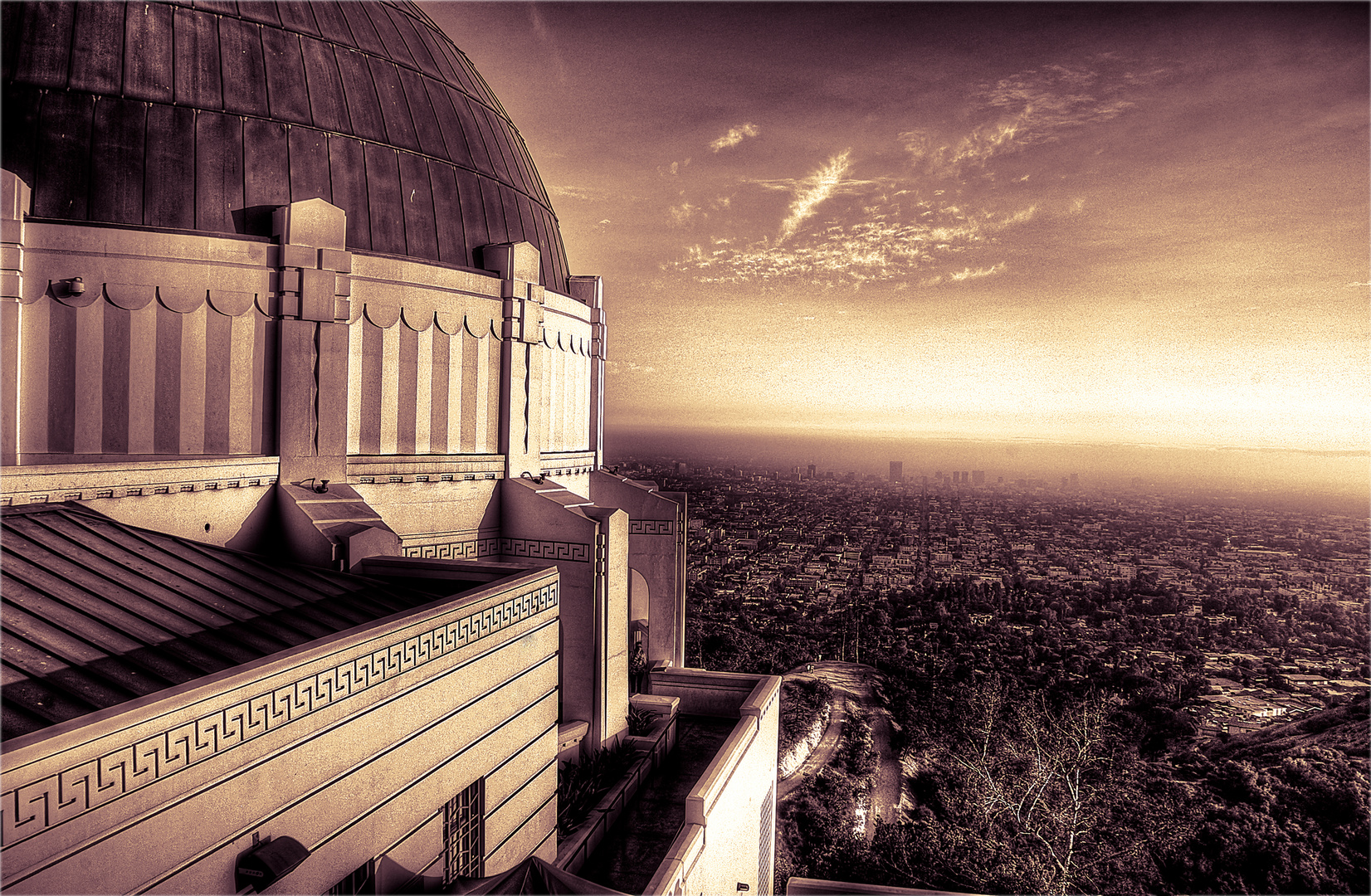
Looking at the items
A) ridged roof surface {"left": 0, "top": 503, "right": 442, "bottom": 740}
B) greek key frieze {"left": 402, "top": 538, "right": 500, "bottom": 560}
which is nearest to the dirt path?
greek key frieze {"left": 402, "top": 538, "right": 500, "bottom": 560}

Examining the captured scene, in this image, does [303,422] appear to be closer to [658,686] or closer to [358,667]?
[358,667]

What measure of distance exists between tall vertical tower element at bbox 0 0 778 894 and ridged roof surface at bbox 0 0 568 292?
49 mm

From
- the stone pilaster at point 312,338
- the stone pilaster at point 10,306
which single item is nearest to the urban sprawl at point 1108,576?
→ the stone pilaster at point 312,338

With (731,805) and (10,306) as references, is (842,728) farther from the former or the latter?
(10,306)

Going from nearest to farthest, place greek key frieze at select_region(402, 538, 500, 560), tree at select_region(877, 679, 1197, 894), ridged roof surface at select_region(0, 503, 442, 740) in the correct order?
ridged roof surface at select_region(0, 503, 442, 740) < greek key frieze at select_region(402, 538, 500, 560) < tree at select_region(877, 679, 1197, 894)

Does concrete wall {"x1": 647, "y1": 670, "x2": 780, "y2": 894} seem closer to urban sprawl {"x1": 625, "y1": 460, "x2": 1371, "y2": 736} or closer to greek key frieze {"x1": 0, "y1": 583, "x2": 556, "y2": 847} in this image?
greek key frieze {"x1": 0, "y1": 583, "x2": 556, "y2": 847}

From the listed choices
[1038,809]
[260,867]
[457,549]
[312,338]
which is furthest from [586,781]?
[1038,809]

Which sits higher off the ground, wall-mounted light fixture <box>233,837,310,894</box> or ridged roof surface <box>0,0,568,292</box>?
ridged roof surface <box>0,0,568,292</box>

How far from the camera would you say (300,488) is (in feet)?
34.5

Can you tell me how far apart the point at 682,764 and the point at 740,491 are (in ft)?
233

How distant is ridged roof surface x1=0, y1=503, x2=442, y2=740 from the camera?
15.2 ft

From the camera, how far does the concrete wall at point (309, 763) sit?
3506mm

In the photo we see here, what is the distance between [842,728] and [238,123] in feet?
95.6

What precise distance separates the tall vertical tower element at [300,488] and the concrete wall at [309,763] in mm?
21
